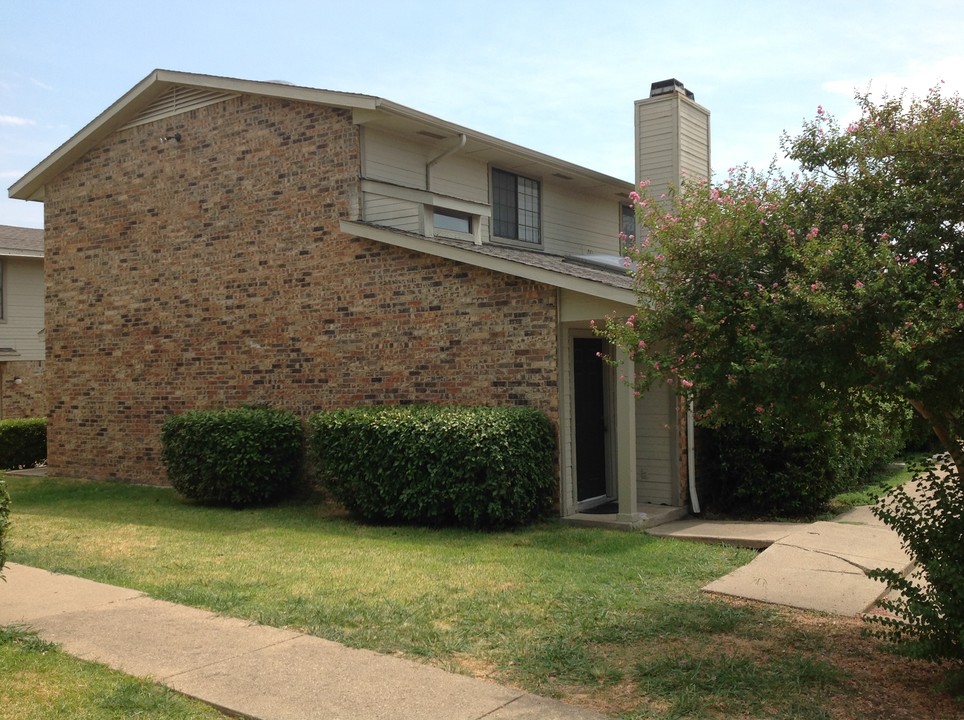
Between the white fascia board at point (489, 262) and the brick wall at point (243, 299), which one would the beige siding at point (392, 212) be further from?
the white fascia board at point (489, 262)

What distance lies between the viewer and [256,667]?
5.43m

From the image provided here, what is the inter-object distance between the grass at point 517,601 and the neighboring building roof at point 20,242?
13857mm

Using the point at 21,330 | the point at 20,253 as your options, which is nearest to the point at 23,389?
the point at 21,330

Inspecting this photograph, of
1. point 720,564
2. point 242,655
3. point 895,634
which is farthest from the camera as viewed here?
point 720,564

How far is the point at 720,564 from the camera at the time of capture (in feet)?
27.7

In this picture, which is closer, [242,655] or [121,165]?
[242,655]

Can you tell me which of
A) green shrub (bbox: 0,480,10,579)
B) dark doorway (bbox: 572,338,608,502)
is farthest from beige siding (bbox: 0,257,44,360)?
green shrub (bbox: 0,480,10,579)

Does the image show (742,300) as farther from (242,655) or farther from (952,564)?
(242,655)

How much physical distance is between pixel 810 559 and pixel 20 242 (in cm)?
2280

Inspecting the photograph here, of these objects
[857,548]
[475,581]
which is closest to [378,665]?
[475,581]

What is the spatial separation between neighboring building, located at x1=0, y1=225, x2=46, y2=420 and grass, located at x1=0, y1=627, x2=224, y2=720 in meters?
19.8

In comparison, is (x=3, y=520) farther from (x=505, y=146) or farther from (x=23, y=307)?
(x=23, y=307)

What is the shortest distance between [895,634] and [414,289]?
313 inches

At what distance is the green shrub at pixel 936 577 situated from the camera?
4898 millimetres
